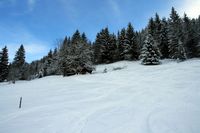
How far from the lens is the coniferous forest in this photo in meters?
34.1

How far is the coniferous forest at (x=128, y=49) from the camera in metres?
34.1

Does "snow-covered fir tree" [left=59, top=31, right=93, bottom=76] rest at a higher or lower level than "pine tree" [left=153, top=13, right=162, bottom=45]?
lower

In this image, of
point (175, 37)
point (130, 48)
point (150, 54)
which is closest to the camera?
point (150, 54)

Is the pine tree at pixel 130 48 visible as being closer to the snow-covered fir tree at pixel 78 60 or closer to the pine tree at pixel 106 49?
the pine tree at pixel 106 49

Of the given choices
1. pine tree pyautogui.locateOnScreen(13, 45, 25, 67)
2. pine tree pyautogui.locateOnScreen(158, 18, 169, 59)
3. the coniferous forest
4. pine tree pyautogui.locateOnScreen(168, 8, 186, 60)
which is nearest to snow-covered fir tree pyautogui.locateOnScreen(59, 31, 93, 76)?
the coniferous forest

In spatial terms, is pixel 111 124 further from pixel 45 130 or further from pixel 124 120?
pixel 45 130

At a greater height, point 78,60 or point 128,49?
point 128,49

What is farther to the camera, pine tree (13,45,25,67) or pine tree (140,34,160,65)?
pine tree (13,45,25,67)

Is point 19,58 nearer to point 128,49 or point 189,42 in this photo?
point 128,49

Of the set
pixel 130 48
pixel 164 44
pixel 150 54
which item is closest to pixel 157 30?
pixel 164 44

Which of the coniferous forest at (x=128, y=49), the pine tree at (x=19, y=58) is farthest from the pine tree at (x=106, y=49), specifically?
the pine tree at (x=19, y=58)

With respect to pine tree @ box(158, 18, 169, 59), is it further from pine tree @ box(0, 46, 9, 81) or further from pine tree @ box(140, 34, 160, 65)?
pine tree @ box(0, 46, 9, 81)

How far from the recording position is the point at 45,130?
21.8 ft

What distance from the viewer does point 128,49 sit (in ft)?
147
